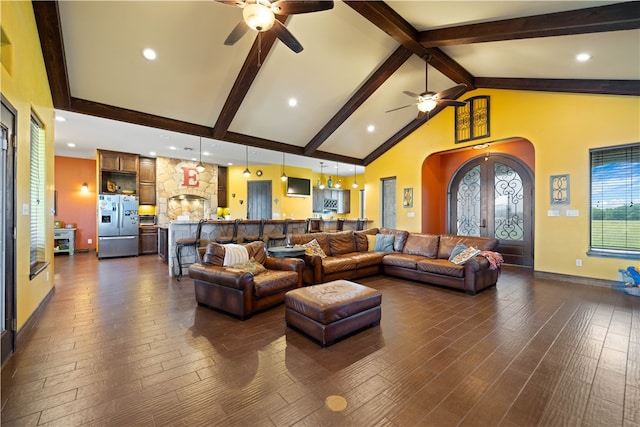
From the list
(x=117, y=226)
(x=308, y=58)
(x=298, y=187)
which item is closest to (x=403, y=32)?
(x=308, y=58)

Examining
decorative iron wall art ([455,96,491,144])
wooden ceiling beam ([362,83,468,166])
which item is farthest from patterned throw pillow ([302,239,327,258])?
wooden ceiling beam ([362,83,468,166])

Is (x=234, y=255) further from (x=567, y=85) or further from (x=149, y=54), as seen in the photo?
(x=567, y=85)

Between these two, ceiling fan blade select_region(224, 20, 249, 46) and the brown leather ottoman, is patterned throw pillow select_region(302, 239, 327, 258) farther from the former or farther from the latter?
ceiling fan blade select_region(224, 20, 249, 46)

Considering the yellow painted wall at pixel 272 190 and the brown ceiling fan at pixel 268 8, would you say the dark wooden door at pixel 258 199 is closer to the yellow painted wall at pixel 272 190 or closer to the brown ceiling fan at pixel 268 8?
the yellow painted wall at pixel 272 190

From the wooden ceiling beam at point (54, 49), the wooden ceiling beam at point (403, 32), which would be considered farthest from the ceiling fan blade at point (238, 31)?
the wooden ceiling beam at point (54, 49)

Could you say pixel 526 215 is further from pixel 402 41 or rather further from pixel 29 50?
pixel 29 50

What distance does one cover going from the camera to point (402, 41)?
14.7ft

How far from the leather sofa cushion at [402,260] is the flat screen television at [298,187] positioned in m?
5.63

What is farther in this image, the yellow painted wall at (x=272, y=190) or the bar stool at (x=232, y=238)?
the yellow painted wall at (x=272, y=190)

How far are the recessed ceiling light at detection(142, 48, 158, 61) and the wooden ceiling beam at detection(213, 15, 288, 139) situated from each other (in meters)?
1.33

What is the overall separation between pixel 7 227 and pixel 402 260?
17.7 feet

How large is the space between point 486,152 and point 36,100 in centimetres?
890

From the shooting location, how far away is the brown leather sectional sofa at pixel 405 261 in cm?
445

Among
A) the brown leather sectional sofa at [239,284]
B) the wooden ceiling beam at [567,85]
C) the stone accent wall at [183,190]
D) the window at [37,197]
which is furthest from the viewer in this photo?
the stone accent wall at [183,190]
